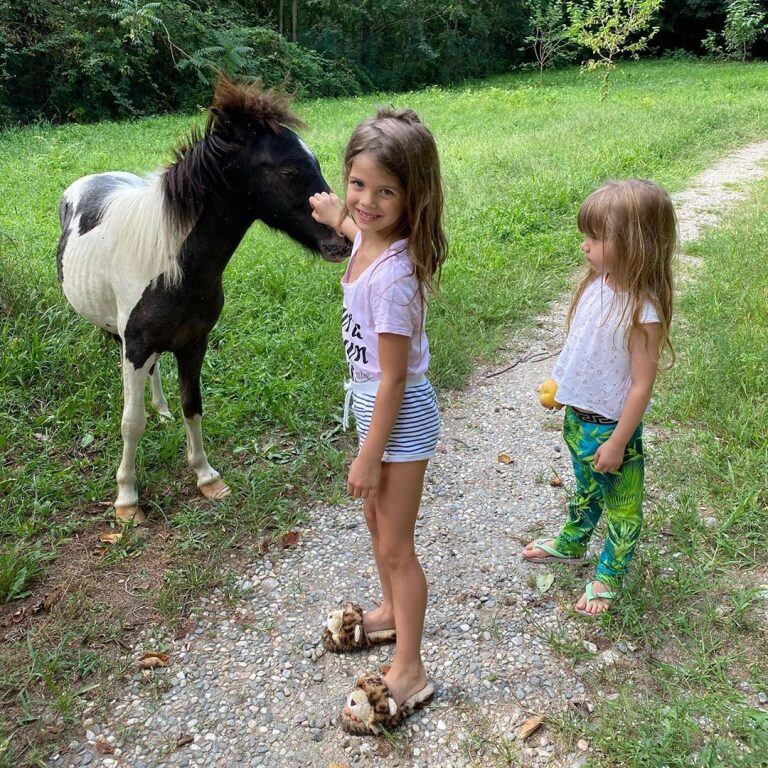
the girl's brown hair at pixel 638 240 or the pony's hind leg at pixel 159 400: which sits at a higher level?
the girl's brown hair at pixel 638 240

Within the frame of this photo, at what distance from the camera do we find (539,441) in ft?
12.4

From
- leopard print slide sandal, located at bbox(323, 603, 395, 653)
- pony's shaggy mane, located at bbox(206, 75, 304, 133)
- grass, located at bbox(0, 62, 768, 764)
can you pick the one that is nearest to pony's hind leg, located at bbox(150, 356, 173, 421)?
grass, located at bbox(0, 62, 768, 764)

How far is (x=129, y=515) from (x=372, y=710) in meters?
1.60

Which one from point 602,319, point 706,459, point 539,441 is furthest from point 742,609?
point 539,441

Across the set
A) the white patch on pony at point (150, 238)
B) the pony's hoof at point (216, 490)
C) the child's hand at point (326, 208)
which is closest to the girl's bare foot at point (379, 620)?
the pony's hoof at point (216, 490)

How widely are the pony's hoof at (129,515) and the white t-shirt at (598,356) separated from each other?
203cm

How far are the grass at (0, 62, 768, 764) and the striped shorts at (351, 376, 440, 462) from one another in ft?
4.22

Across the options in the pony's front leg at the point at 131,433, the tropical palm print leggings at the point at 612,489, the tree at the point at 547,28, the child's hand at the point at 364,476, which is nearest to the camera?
the child's hand at the point at 364,476

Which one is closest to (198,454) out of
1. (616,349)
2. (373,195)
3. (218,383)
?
(218,383)

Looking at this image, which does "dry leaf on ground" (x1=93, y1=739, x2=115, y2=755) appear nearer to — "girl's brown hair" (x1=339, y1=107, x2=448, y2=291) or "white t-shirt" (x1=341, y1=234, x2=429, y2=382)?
"white t-shirt" (x1=341, y1=234, x2=429, y2=382)

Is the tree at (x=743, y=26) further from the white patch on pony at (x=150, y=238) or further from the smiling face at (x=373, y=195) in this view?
the smiling face at (x=373, y=195)

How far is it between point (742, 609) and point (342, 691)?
4.96ft

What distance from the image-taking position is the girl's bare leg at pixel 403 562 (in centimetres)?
201

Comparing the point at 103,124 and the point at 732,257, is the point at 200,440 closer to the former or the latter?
the point at 732,257
